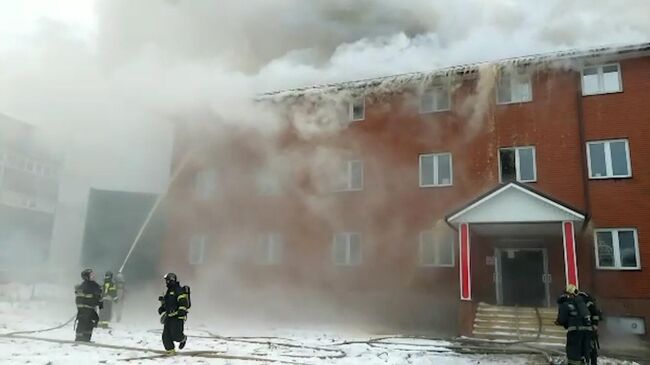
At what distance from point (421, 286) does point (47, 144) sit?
1343cm

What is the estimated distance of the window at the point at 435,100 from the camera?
19.0 m

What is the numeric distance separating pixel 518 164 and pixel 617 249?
377cm

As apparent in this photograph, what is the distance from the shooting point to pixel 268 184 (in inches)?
828

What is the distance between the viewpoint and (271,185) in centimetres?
2097

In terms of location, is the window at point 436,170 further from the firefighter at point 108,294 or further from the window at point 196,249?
the firefighter at point 108,294

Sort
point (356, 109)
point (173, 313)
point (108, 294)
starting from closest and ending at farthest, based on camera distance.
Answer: point (173, 313)
point (108, 294)
point (356, 109)

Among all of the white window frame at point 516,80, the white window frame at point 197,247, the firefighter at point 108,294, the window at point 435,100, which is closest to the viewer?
the firefighter at point 108,294

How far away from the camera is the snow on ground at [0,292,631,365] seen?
9289 mm

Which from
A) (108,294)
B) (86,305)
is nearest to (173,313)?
(86,305)

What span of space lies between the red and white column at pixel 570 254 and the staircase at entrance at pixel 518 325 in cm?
119

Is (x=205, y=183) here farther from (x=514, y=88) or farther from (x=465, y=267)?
(x=514, y=88)

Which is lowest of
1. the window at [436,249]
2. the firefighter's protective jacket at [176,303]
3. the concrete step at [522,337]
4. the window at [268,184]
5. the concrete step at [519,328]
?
the concrete step at [522,337]

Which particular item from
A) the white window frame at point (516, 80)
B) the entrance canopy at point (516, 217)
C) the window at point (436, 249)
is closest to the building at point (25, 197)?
the window at point (436, 249)

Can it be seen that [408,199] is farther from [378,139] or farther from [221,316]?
[221,316]
